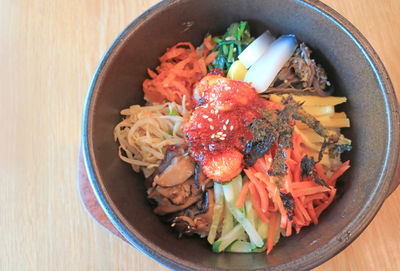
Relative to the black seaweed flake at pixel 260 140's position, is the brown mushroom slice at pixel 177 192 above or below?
below

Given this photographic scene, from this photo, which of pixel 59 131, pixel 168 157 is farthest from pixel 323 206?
pixel 59 131

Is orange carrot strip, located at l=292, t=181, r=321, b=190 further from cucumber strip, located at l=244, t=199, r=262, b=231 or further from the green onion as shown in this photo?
the green onion

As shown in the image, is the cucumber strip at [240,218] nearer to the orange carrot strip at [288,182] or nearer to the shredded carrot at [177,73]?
the orange carrot strip at [288,182]

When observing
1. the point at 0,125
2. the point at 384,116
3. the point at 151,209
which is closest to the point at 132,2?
the point at 0,125

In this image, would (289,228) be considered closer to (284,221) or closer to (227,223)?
(284,221)

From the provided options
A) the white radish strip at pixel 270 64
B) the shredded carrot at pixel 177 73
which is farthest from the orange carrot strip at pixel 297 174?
the shredded carrot at pixel 177 73
